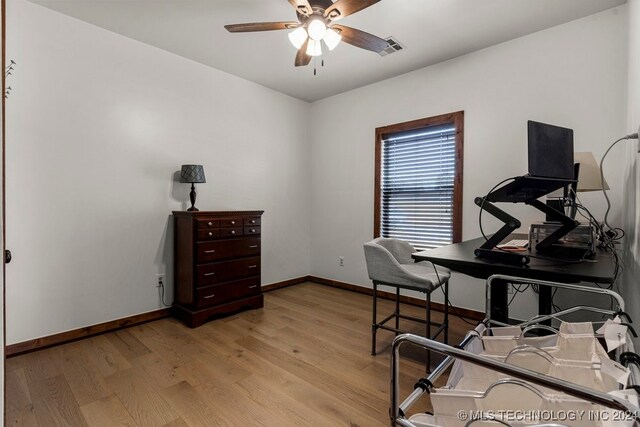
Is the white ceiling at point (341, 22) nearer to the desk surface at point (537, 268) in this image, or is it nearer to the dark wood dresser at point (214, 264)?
the dark wood dresser at point (214, 264)

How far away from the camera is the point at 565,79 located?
100.0 inches

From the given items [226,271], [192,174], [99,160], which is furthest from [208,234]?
[99,160]

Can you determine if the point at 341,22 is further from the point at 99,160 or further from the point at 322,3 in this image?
the point at 99,160

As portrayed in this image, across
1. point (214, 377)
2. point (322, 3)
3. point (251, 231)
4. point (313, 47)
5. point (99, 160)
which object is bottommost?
point (214, 377)

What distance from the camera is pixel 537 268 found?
1.21 meters

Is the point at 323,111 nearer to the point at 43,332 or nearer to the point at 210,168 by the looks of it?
the point at 210,168

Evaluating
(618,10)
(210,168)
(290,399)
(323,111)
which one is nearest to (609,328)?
(290,399)

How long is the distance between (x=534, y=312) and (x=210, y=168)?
11.7ft

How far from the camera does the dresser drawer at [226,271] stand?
2857mm

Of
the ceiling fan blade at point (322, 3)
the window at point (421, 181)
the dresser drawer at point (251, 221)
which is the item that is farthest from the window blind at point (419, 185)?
the ceiling fan blade at point (322, 3)

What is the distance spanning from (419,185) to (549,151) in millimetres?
2051

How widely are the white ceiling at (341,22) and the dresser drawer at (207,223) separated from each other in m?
1.71

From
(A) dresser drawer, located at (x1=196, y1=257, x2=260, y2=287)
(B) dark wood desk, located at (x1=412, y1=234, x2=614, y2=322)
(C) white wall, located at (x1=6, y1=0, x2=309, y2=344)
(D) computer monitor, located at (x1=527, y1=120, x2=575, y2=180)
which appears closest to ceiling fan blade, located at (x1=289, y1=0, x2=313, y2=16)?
(D) computer monitor, located at (x1=527, y1=120, x2=575, y2=180)

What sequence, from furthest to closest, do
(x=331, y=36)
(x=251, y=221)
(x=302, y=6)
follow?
(x=251, y=221) → (x=331, y=36) → (x=302, y=6)
